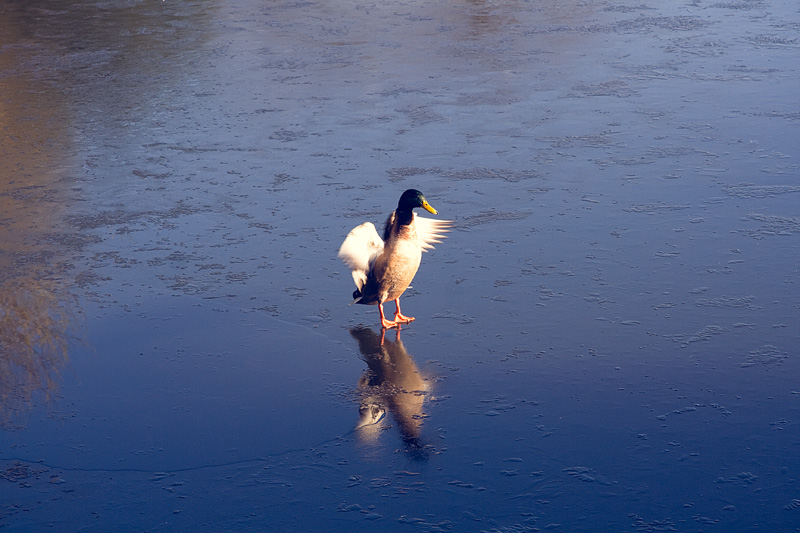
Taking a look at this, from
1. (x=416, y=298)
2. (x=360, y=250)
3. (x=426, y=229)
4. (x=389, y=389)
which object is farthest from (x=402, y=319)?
(x=389, y=389)

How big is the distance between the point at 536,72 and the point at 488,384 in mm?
6953

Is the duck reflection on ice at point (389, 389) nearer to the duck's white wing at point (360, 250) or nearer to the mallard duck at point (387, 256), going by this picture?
the mallard duck at point (387, 256)

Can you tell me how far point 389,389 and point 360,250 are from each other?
3.56ft

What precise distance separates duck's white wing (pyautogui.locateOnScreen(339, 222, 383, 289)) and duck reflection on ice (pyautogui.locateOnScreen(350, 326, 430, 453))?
15.2 inches

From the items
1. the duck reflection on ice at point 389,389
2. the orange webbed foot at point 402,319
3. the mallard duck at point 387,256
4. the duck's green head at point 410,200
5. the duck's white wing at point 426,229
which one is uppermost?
the duck's green head at point 410,200

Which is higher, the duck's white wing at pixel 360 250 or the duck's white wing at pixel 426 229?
the duck's white wing at pixel 426 229

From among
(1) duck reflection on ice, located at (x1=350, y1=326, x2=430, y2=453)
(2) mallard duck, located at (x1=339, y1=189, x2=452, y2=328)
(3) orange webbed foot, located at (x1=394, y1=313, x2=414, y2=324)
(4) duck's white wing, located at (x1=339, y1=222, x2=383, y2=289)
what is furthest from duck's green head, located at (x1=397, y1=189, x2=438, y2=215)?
(1) duck reflection on ice, located at (x1=350, y1=326, x2=430, y2=453)

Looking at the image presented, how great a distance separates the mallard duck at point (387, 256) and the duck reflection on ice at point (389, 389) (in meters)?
0.25

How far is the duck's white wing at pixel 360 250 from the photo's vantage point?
5730 mm

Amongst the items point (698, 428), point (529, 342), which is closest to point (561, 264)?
point (529, 342)

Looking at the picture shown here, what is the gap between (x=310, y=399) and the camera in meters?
4.99

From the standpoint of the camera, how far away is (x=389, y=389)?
5039mm

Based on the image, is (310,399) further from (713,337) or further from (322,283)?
(713,337)

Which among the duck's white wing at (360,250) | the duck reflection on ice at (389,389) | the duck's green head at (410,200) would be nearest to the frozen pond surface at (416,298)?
the duck reflection on ice at (389,389)
